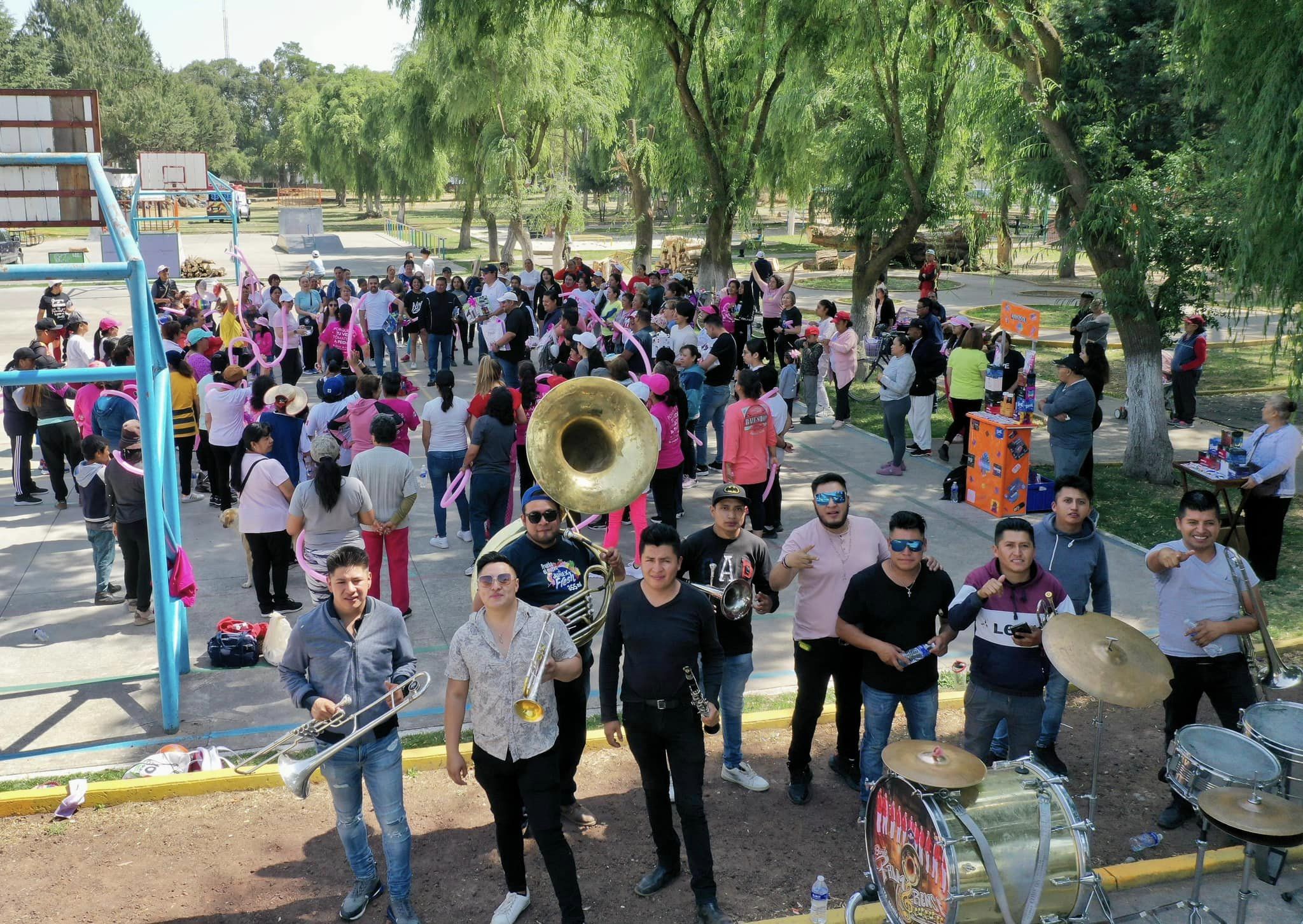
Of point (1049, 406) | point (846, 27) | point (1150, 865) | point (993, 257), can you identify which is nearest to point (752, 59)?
point (846, 27)

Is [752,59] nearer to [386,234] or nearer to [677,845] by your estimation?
[677,845]

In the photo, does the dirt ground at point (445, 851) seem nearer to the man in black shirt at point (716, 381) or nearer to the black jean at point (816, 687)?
the black jean at point (816, 687)

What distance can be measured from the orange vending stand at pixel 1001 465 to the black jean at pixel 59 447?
913 cm

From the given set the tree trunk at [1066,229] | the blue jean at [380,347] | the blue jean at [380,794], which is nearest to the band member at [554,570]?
the blue jean at [380,794]

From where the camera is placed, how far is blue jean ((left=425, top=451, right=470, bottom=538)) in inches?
391

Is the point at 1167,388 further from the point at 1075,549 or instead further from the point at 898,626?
the point at 898,626

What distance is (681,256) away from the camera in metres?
35.7

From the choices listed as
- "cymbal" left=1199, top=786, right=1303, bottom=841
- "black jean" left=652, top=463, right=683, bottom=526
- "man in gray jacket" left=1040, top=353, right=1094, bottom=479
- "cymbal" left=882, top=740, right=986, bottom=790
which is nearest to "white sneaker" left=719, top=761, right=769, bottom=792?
"cymbal" left=882, top=740, right=986, bottom=790

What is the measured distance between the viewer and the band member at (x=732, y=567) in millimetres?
5914

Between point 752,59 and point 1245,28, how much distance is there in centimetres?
1218

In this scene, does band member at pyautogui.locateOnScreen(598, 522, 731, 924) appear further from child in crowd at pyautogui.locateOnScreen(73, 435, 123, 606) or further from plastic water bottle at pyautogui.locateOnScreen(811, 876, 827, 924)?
child in crowd at pyautogui.locateOnScreen(73, 435, 123, 606)

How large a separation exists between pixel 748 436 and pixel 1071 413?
3.33m

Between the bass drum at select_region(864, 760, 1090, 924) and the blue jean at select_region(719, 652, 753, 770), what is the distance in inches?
55.6

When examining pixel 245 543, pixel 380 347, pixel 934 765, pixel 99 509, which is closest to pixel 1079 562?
pixel 934 765
